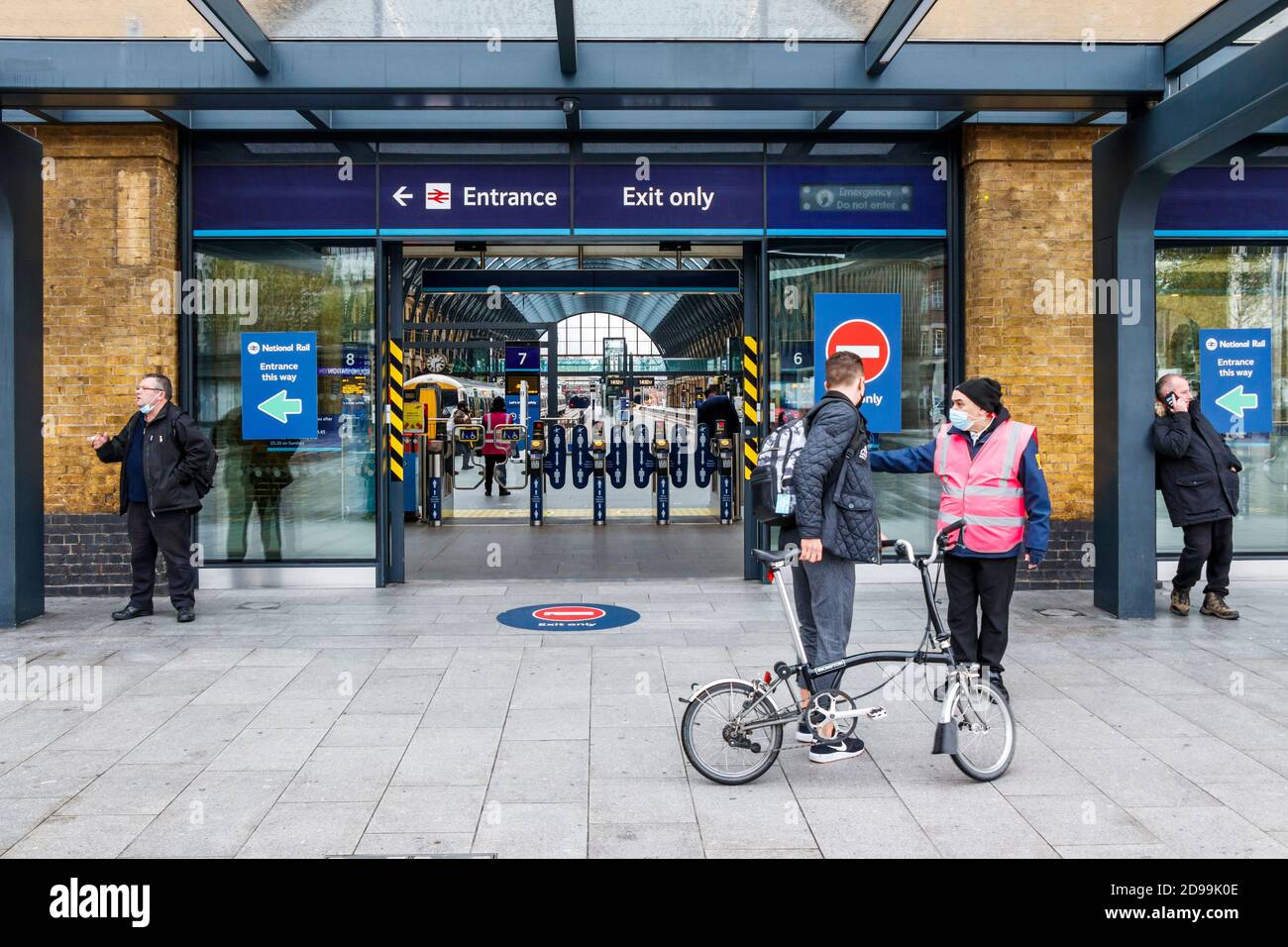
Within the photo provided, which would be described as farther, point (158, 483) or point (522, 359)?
point (522, 359)

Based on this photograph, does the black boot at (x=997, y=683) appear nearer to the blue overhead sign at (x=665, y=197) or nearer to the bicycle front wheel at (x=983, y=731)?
the bicycle front wheel at (x=983, y=731)

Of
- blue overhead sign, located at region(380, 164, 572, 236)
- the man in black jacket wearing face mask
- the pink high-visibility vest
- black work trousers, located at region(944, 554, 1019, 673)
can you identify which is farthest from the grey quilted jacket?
blue overhead sign, located at region(380, 164, 572, 236)

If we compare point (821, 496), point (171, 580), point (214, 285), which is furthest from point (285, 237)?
point (821, 496)

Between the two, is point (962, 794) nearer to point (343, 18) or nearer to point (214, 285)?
point (343, 18)

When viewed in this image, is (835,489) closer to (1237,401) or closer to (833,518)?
(833,518)

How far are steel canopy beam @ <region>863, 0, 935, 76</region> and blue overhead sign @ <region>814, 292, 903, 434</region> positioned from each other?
7.85ft

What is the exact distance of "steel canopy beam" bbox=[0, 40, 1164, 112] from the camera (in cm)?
762

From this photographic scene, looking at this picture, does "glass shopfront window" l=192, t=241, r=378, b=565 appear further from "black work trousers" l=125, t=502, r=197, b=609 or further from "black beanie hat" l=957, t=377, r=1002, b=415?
"black beanie hat" l=957, t=377, r=1002, b=415

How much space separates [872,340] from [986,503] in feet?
14.7

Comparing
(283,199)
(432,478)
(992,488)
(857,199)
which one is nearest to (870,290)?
(857,199)

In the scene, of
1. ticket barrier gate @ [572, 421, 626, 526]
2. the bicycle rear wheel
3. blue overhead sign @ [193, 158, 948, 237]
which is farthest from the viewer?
ticket barrier gate @ [572, 421, 626, 526]

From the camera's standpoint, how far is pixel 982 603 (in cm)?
556

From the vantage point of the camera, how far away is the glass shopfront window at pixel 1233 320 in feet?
32.2

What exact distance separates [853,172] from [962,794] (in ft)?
20.4
